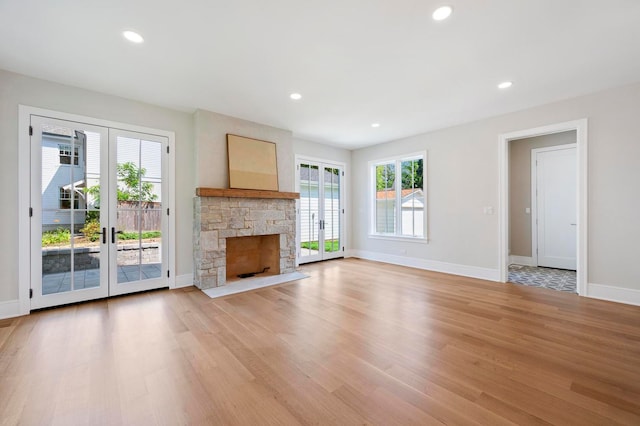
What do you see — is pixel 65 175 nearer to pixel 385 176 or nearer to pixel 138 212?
pixel 138 212

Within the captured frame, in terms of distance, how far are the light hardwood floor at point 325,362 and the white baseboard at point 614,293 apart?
0.17 metres

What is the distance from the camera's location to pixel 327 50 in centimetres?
269

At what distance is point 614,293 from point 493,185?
2.08 meters

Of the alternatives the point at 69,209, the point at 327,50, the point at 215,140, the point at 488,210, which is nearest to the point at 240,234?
the point at 215,140

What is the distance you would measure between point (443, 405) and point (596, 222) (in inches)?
150

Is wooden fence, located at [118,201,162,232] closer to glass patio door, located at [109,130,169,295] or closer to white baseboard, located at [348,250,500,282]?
glass patio door, located at [109,130,169,295]

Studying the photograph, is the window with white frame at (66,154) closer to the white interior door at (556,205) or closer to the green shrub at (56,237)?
the green shrub at (56,237)

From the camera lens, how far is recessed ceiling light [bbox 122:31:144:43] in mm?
2432

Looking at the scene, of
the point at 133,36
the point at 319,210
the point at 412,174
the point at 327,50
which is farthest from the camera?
the point at 319,210

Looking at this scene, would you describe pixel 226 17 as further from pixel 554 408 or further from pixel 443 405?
pixel 554 408

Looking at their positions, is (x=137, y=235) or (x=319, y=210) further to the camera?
(x=319, y=210)

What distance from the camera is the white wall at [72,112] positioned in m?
3.09

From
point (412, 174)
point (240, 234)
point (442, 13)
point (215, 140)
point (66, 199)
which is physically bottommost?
point (240, 234)

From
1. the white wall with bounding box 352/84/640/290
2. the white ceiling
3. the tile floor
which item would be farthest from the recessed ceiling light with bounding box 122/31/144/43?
the tile floor
